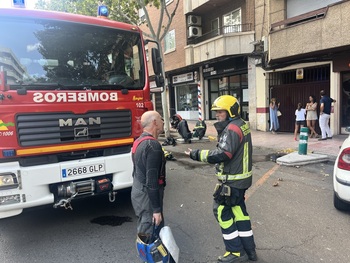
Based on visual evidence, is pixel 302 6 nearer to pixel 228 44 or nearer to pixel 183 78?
pixel 228 44

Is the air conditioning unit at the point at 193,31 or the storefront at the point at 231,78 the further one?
the air conditioning unit at the point at 193,31

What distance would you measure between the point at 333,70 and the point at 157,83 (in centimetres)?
826

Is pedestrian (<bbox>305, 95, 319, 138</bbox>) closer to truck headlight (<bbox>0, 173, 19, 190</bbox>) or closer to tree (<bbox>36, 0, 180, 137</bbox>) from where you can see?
tree (<bbox>36, 0, 180, 137</bbox>)

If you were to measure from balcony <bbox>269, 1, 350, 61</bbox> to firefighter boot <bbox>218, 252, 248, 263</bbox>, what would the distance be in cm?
832

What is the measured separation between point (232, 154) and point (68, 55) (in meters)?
2.65

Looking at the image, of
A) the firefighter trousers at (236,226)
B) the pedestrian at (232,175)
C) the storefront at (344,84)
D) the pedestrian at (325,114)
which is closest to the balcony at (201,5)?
the storefront at (344,84)

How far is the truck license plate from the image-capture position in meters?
3.54

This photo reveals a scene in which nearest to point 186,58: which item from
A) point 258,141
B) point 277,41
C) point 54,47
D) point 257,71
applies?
point 257,71

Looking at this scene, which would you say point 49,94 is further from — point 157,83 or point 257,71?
point 257,71

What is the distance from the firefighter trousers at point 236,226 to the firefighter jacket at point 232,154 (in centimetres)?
15

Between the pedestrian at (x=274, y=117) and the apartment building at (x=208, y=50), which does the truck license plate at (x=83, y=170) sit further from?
the apartment building at (x=208, y=50)

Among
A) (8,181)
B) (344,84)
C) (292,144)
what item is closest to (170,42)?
(344,84)

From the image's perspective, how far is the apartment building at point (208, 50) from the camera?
1327 cm

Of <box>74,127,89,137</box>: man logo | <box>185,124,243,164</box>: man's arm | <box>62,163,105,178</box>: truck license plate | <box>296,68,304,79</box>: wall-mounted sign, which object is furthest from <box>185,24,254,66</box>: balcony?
<box>185,124,243,164</box>: man's arm
